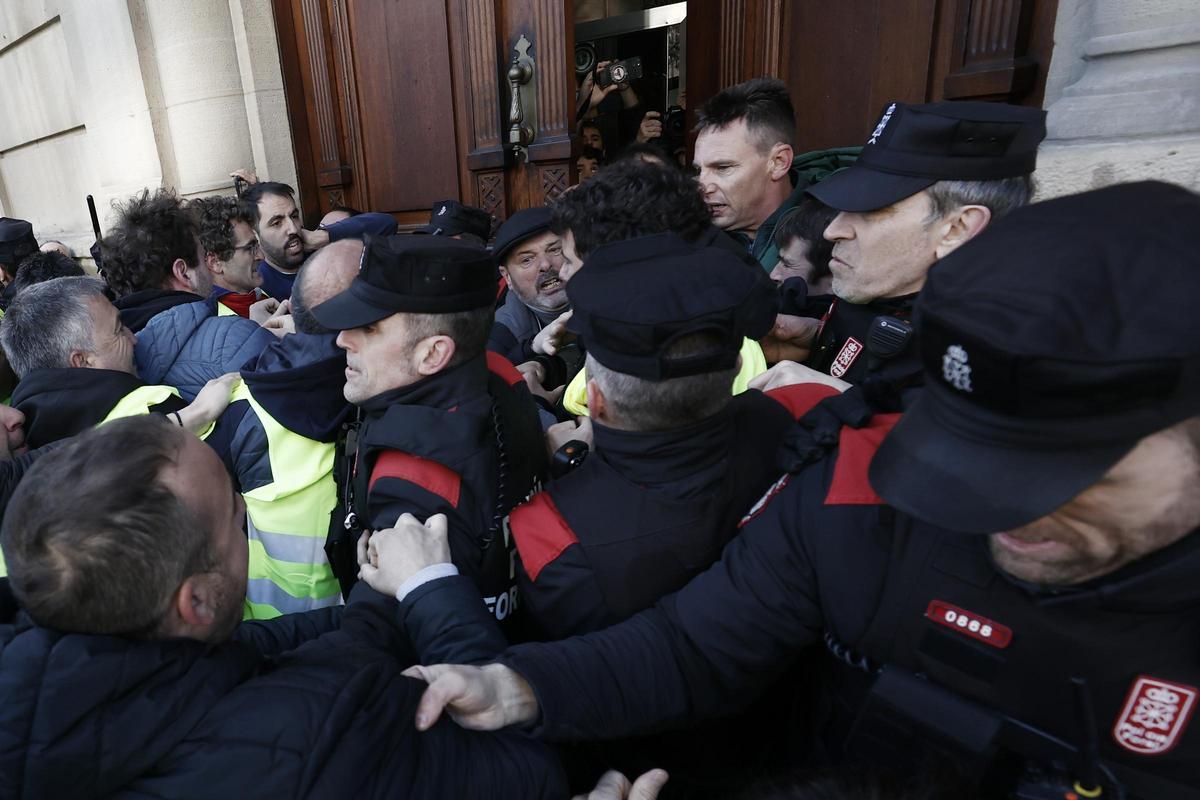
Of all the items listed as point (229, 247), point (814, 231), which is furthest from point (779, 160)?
point (229, 247)

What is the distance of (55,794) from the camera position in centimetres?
80

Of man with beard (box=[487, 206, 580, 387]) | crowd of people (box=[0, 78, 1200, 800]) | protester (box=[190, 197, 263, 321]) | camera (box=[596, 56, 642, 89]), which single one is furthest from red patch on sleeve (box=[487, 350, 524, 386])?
camera (box=[596, 56, 642, 89])

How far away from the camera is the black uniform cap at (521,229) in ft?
9.12

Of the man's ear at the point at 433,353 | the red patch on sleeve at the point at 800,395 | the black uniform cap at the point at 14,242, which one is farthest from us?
the black uniform cap at the point at 14,242

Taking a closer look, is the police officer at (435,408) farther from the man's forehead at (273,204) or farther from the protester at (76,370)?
the man's forehead at (273,204)

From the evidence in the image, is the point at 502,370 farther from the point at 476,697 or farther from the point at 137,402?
the point at 137,402

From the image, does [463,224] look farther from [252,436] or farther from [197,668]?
[197,668]

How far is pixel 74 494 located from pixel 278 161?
480 cm

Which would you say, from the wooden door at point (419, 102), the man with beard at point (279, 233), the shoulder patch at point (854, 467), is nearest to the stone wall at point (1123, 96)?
the shoulder patch at point (854, 467)

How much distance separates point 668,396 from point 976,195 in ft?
2.65

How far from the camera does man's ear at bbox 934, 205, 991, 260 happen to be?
1.41 metres

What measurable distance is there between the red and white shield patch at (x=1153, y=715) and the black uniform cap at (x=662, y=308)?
0.70 m

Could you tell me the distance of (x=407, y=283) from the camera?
1.55 meters

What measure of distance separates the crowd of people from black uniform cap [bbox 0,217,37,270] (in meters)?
3.25
